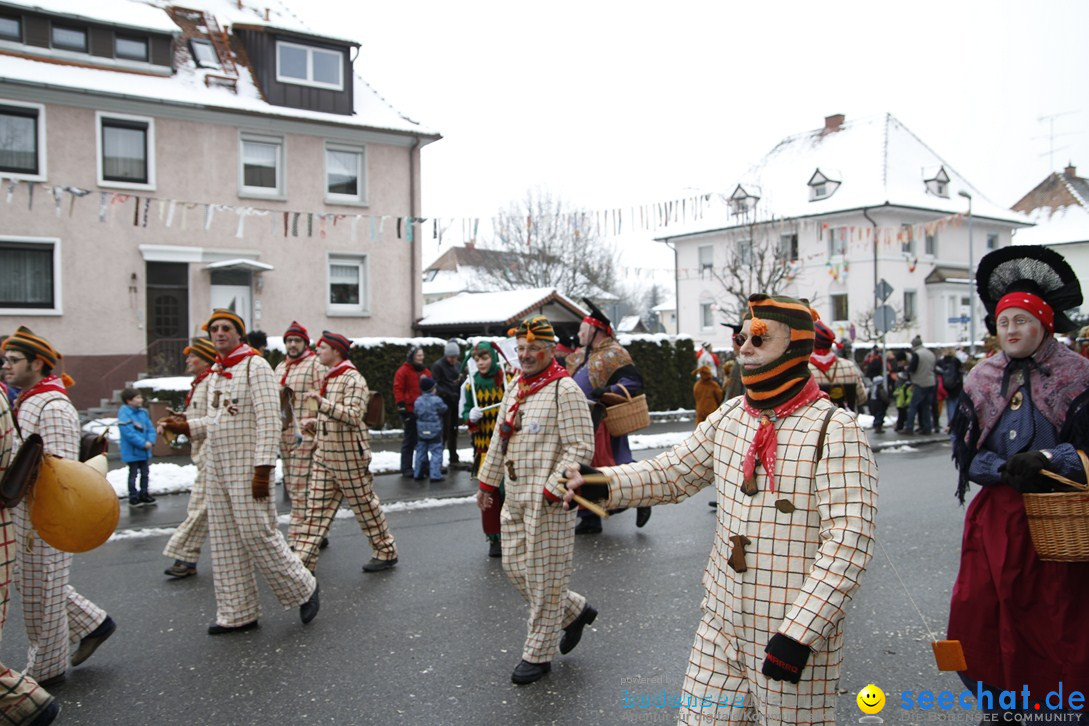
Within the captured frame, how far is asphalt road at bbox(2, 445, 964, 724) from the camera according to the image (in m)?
4.37

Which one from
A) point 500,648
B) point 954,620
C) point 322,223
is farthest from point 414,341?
point 954,620

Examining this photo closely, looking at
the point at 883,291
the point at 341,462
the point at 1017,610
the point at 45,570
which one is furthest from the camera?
the point at 883,291

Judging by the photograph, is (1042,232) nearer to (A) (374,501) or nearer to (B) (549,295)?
(B) (549,295)

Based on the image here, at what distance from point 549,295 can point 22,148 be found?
14266 millimetres

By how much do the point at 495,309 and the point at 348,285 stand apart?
4434 mm

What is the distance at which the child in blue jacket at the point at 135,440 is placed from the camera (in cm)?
993

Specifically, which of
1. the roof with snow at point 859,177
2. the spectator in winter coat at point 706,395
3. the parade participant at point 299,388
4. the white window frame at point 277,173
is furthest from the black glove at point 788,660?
the roof with snow at point 859,177

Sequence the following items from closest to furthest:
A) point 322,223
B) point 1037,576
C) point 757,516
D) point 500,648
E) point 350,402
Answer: point 757,516, point 1037,576, point 500,648, point 350,402, point 322,223

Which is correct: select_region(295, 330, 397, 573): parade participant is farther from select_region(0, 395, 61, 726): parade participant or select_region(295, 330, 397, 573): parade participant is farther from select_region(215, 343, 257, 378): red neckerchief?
select_region(0, 395, 61, 726): parade participant

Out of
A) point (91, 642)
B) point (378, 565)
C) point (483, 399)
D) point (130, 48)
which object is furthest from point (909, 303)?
point (91, 642)

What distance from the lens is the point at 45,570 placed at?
15.0 ft

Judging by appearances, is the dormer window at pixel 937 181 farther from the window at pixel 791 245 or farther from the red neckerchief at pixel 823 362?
the red neckerchief at pixel 823 362

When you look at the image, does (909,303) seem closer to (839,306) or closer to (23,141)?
(839,306)

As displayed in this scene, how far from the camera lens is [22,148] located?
20703mm
